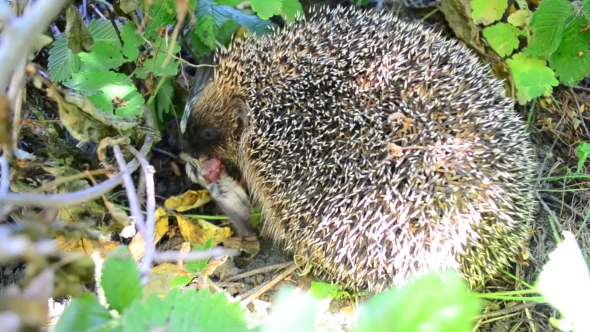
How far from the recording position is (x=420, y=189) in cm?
259

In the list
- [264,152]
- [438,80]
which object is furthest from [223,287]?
[438,80]

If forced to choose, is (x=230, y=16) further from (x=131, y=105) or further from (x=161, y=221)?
(x=161, y=221)

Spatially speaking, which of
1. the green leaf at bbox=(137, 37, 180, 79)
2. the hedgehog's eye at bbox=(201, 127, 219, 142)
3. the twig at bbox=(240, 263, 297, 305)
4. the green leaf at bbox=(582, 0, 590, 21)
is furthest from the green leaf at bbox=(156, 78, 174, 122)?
the green leaf at bbox=(582, 0, 590, 21)

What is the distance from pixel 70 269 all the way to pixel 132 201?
31 cm

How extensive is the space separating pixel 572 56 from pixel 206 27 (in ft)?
7.70

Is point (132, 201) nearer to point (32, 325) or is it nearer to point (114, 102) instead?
point (32, 325)

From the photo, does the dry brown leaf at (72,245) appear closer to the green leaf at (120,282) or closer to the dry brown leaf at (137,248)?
the dry brown leaf at (137,248)

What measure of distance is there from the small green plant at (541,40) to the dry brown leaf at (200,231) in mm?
2225

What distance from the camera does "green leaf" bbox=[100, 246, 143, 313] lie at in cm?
172

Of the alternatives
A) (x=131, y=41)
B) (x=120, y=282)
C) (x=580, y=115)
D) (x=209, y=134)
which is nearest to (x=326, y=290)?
(x=209, y=134)

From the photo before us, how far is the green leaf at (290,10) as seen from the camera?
3352mm

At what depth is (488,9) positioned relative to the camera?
3.48 meters

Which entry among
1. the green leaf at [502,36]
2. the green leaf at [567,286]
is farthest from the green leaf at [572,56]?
the green leaf at [567,286]

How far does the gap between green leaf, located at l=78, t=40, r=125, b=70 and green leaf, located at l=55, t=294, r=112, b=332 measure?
152 cm
